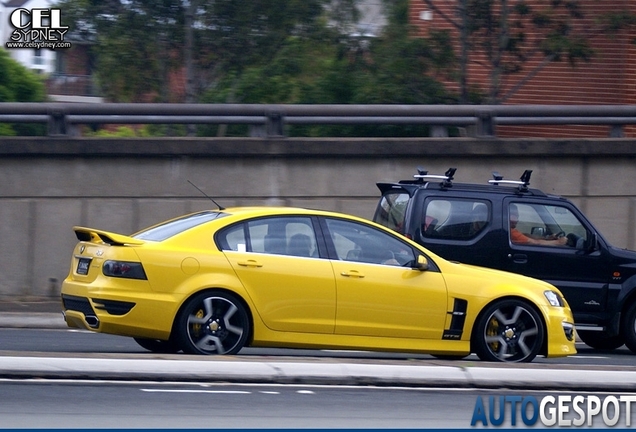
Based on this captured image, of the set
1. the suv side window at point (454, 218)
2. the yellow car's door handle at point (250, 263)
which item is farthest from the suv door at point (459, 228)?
the yellow car's door handle at point (250, 263)

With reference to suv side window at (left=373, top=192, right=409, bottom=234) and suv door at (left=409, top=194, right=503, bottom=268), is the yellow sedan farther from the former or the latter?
suv side window at (left=373, top=192, right=409, bottom=234)

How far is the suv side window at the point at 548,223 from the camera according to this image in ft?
39.0

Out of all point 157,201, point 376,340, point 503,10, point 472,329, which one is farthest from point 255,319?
point 503,10

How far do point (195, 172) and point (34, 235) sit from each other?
8.44 feet

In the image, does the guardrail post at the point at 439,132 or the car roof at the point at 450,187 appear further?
the guardrail post at the point at 439,132

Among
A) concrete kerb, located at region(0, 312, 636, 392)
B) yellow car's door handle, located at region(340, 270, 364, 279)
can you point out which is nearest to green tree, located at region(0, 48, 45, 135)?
yellow car's door handle, located at region(340, 270, 364, 279)

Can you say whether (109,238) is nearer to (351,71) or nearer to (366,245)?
(366,245)

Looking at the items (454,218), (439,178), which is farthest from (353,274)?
(439,178)

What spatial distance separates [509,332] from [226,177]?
7091 mm

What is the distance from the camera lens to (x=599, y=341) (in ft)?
43.4

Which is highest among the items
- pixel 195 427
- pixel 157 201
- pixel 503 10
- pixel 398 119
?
pixel 503 10

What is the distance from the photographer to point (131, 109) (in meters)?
15.6

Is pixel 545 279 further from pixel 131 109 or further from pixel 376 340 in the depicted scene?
pixel 131 109

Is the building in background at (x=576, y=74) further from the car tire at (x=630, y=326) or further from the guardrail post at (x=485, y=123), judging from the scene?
the car tire at (x=630, y=326)
